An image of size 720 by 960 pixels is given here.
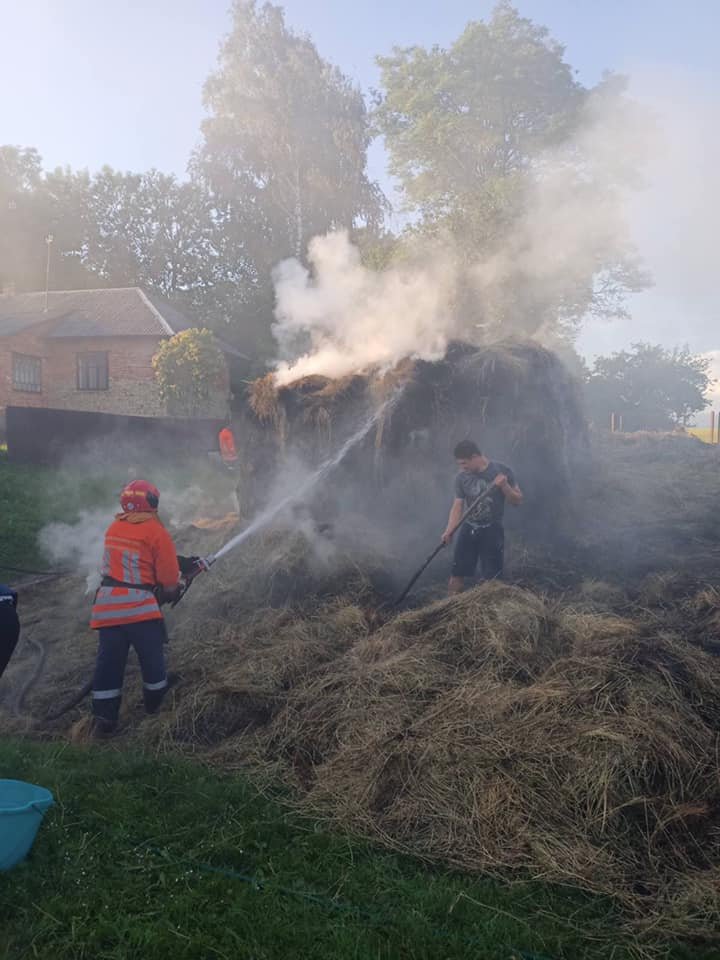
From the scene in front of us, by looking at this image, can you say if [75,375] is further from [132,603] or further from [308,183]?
[132,603]

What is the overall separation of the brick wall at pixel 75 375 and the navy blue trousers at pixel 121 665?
67.2 feet

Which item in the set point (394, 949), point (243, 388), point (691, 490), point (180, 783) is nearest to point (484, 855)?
point (394, 949)

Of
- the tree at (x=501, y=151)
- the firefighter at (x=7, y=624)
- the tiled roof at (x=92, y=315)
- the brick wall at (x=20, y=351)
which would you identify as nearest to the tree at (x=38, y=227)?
the tiled roof at (x=92, y=315)

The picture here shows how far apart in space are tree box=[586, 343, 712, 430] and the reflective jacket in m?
29.0

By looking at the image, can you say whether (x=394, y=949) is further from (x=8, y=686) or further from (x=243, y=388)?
(x=243, y=388)

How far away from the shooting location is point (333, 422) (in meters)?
9.04

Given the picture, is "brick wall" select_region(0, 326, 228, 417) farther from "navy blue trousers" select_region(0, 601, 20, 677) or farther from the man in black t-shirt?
"navy blue trousers" select_region(0, 601, 20, 677)

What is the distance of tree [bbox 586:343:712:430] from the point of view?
31969 mm

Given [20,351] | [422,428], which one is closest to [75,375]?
[20,351]

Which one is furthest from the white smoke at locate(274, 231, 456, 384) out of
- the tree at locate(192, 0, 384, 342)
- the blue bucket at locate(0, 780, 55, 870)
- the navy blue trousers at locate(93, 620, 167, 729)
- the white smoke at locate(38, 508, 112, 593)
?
the tree at locate(192, 0, 384, 342)

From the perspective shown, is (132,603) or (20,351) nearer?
(132,603)

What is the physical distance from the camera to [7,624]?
367 cm

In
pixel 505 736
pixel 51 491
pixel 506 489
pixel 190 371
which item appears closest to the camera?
pixel 505 736

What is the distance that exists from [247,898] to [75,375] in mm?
25763
